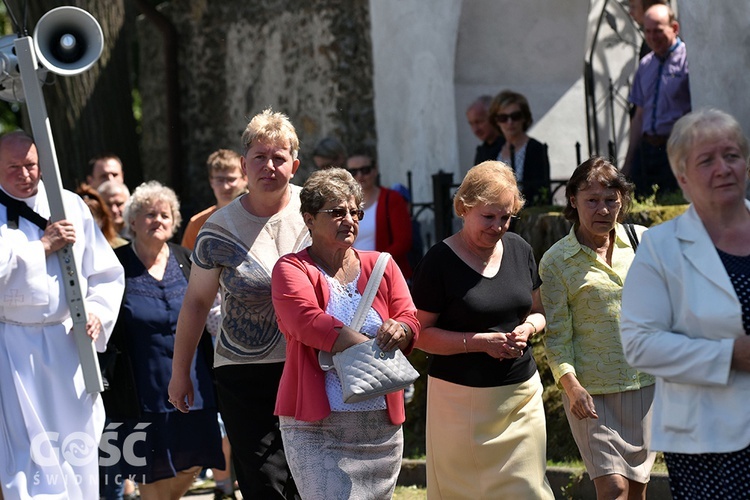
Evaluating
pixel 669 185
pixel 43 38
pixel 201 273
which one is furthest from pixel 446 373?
pixel 669 185

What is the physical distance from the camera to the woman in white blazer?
4070 mm

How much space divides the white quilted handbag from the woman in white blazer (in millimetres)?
1118

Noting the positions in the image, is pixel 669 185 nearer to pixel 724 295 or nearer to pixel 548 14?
pixel 548 14

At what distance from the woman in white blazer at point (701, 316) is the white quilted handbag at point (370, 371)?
3.67 feet

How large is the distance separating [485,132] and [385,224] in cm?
120

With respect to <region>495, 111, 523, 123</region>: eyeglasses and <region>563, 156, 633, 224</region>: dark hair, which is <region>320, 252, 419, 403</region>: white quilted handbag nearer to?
<region>563, 156, 633, 224</region>: dark hair

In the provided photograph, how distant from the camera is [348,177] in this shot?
213 inches

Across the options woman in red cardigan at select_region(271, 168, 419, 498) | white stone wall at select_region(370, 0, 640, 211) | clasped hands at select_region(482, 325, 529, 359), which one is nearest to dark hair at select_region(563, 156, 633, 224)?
clasped hands at select_region(482, 325, 529, 359)

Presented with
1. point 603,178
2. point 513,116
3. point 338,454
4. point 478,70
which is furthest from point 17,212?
point 478,70

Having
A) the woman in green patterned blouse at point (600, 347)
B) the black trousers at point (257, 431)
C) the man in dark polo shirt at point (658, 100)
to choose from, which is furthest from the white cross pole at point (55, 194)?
the man in dark polo shirt at point (658, 100)

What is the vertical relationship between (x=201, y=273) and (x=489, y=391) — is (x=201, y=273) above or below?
above

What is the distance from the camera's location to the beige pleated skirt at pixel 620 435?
5770 millimetres

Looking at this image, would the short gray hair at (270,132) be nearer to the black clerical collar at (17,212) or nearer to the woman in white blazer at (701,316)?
the black clerical collar at (17,212)

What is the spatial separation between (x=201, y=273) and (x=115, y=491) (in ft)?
8.80
